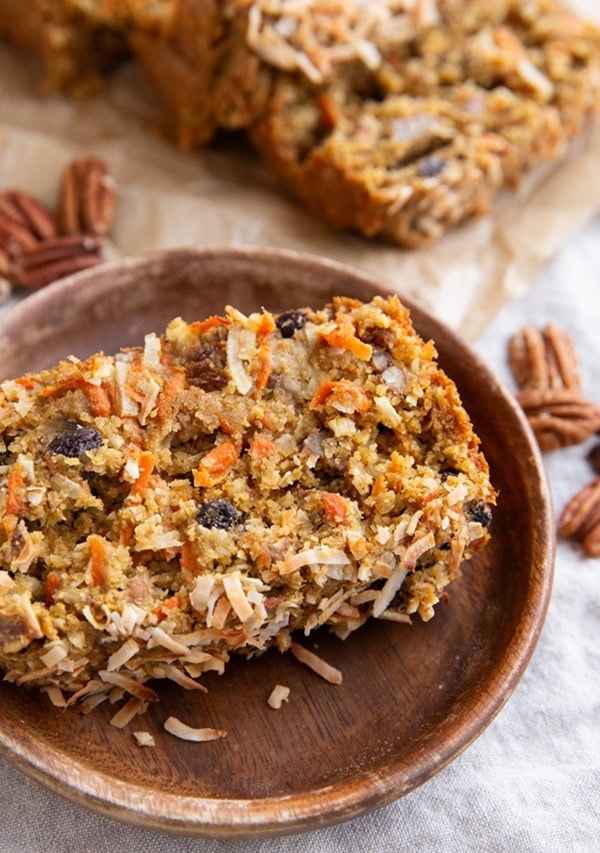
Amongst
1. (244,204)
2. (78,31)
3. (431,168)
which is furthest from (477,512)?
(78,31)

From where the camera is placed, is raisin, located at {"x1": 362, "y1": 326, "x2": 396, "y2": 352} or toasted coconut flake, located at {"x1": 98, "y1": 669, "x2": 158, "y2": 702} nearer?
toasted coconut flake, located at {"x1": 98, "y1": 669, "x2": 158, "y2": 702}

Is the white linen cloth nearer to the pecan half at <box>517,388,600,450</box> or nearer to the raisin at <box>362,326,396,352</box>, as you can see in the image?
the pecan half at <box>517,388,600,450</box>

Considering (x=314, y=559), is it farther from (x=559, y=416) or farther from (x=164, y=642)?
(x=559, y=416)

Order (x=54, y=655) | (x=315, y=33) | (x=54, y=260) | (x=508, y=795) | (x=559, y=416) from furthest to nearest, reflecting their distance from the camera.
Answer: (x=54, y=260), (x=315, y=33), (x=559, y=416), (x=508, y=795), (x=54, y=655)

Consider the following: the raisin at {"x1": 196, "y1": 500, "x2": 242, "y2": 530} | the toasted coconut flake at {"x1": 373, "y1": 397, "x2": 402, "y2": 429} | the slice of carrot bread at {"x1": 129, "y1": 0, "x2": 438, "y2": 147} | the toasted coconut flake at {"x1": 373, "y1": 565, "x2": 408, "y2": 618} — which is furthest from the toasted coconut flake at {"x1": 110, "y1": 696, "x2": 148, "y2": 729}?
the slice of carrot bread at {"x1": 129, "y1": 0, "x2": 438, "y2": 147}

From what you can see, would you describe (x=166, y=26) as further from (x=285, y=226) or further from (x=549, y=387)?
(x=549, y=387)

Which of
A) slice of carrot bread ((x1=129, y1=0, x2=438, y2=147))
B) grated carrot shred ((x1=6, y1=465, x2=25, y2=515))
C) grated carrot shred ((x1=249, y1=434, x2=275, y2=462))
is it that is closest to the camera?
grated carrot shred ((x1=6, y1=465, x2=25, y2=515))
